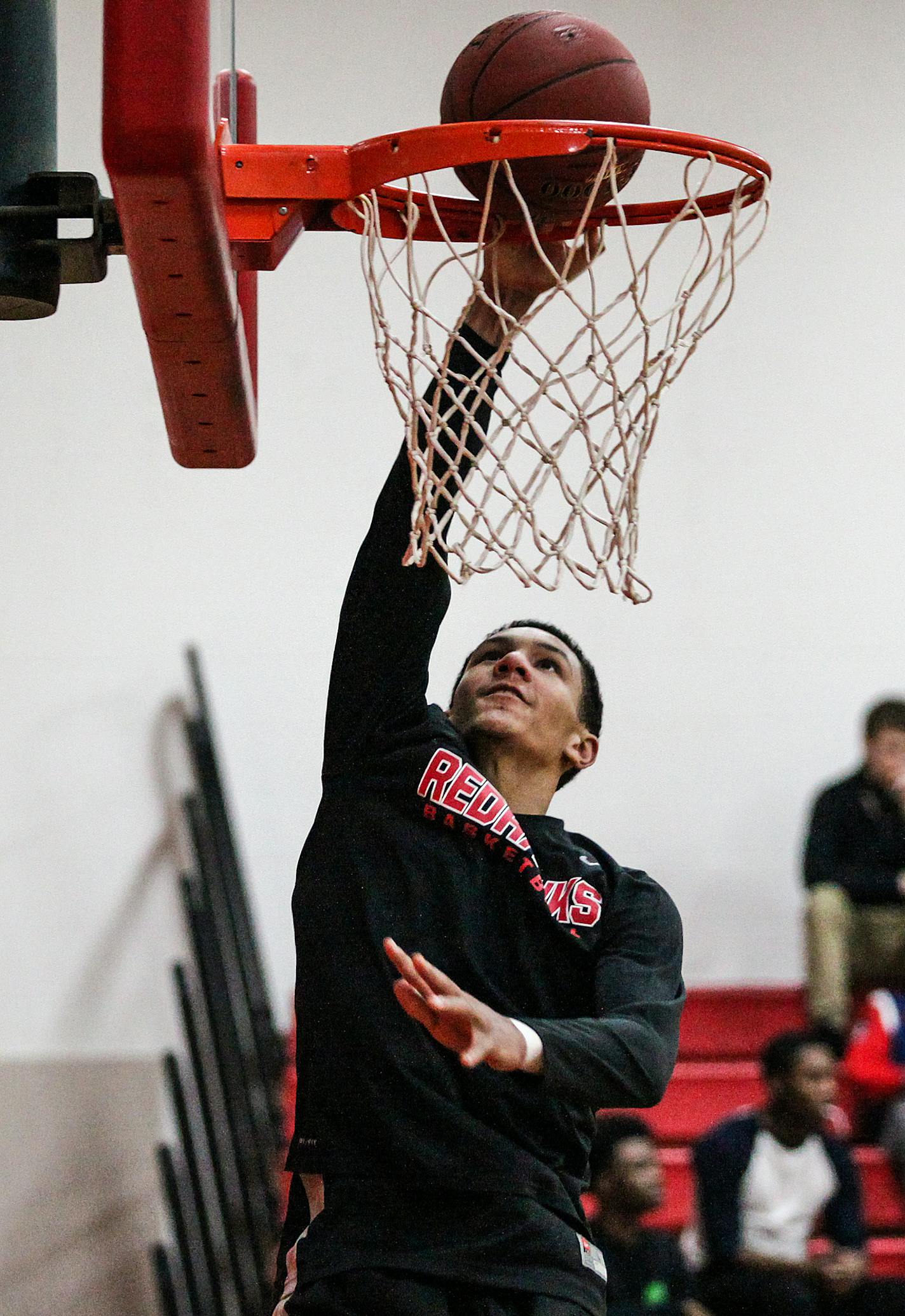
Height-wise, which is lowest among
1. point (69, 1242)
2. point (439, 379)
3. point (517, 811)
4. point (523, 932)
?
point (69, 1242)

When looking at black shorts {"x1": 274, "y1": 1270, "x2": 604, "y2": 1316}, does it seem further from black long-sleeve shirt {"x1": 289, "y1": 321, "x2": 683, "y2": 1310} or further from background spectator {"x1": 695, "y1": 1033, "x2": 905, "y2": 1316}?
background spectator {"x1": 695, "y1": 1033, "x2": 905, "y2": 1316}

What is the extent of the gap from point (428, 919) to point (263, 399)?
3.39 metres

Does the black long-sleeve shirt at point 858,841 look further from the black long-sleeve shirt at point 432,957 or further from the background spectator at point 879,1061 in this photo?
the black long-sleeve shirt at point 432,957

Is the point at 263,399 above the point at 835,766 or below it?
above

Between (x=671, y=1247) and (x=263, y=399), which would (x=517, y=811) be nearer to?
(x=671, y=1247)

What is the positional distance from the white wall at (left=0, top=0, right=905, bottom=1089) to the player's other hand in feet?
10.8

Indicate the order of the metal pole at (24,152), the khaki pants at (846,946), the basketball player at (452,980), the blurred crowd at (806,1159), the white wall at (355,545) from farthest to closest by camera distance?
the khaki pants at (846,946)
the white wall at (355,545)
the blurred crowd at (806,1159)
the metal pole at (24,152)
the basketball player at (452,980)

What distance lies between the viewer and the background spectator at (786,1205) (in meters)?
4.24

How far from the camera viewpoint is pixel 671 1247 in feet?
13.7

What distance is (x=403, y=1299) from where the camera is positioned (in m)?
1.95

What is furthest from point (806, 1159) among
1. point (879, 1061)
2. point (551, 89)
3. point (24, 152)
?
point (24, 152)

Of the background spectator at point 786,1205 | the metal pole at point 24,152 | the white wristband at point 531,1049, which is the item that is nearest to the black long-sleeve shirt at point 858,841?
the background spectator at point 786,1205

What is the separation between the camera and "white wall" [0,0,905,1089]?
5.04 meters

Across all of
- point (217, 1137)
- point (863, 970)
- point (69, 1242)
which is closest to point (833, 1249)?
point (863, 970)
